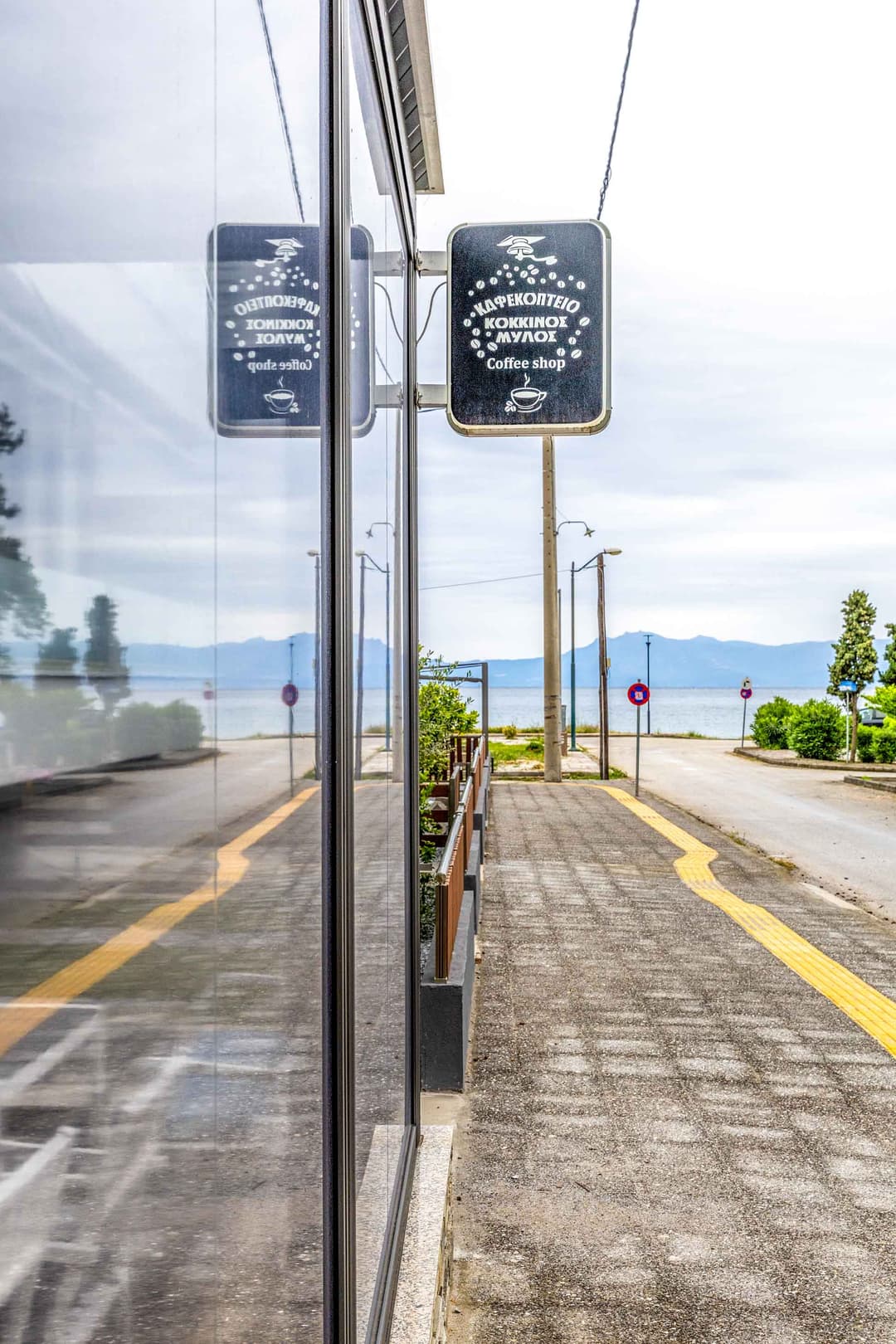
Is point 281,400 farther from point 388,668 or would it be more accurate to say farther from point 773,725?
point 773,725

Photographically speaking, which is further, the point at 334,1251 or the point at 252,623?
the point at 334,1251

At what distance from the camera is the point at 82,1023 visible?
50cm

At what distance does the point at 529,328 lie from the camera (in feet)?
13.4

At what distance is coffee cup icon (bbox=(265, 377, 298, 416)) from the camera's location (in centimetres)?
103

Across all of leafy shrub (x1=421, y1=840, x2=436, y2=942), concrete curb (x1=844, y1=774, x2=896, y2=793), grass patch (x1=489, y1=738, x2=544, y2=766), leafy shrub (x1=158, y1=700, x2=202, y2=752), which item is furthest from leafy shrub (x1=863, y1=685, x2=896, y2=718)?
leafy shrub (x1=158, y1=700, x2=202, y2=752)

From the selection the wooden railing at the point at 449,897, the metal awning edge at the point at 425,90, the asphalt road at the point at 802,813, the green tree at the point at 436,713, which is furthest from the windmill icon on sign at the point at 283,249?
the asphalt road at the point at 802,813

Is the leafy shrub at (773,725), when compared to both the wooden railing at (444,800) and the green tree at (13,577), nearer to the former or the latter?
the wooden railing at (444,800)

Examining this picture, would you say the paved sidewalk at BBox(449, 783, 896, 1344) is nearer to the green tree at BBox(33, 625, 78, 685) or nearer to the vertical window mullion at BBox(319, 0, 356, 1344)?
the vertical window mullion at BBox(319, 0, 356, 1344)

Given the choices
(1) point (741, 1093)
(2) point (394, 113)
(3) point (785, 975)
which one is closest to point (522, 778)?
(3) point (785, 975)

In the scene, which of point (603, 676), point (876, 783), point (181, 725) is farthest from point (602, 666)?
point (181, 725)

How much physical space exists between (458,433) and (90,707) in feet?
12.2

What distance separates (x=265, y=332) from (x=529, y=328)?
10.8 ft

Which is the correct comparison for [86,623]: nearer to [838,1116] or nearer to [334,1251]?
[334,1251]

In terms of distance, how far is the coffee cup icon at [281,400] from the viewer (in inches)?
40.5
